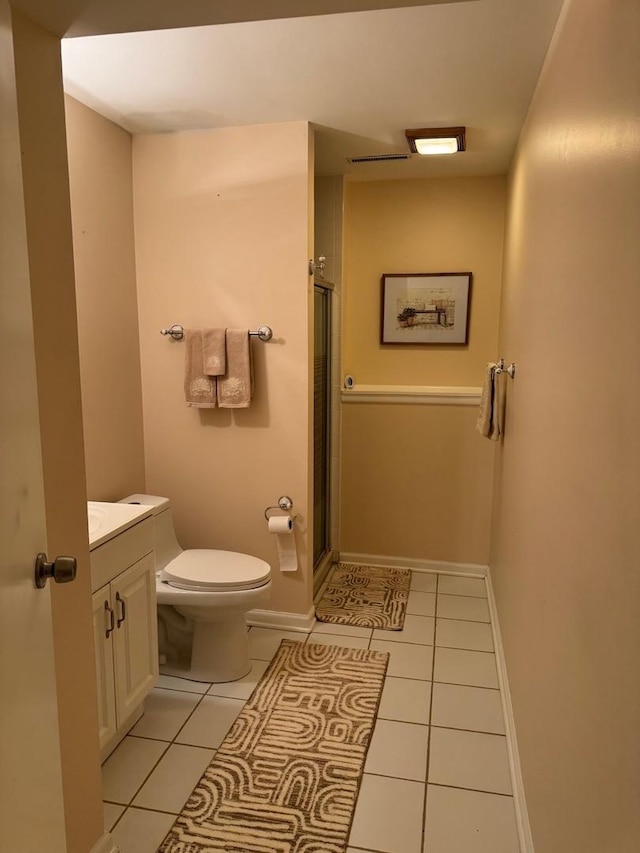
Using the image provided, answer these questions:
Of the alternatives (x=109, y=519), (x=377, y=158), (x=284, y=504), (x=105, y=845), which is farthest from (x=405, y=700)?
(x=377, y=158)

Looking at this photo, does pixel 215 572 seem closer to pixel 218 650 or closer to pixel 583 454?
pixel 218 650

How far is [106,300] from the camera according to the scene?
2.67 m

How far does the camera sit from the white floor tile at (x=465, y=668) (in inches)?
101

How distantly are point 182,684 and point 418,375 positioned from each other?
86.0 inches

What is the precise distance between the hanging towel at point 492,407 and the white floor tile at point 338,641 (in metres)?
1.18

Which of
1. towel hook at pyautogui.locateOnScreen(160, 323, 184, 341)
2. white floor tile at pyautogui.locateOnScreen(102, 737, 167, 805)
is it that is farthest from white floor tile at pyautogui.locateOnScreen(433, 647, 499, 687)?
towel hook at pyautogui.locateOnScreen(160, 323, 184, 341)

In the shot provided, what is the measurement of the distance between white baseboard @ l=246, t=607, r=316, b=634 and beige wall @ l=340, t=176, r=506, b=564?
920 mm

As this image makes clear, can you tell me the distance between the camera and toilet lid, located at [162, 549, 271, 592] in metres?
2.46

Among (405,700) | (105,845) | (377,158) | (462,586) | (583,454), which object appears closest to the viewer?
(583,454)

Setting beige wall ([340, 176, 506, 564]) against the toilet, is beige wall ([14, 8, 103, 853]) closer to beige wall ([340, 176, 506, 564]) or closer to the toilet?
the toilet

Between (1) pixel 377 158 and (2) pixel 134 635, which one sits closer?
(2) pixel 134 635

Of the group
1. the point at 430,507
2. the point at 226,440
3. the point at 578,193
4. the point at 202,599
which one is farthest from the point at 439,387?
the point at 578,193

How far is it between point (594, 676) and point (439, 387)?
2722mm

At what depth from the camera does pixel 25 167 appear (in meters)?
1.27
